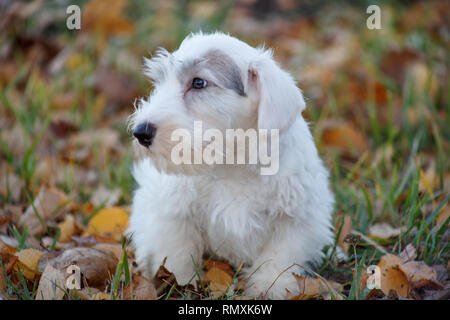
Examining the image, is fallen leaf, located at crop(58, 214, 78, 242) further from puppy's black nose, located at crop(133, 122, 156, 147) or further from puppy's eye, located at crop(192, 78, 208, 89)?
puppy's eye, located at crop(192, 78, 208, 89)

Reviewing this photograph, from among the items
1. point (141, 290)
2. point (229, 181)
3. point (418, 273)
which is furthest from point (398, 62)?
point (141, 290)

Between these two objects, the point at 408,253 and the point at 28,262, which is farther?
the point at 408,253

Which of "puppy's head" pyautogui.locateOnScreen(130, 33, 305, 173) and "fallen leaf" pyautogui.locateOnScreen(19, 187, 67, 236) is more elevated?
"puppy's head" pyautogui.locateOnScreen(130, 33, 305, 173)

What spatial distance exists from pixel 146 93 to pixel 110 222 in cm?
185

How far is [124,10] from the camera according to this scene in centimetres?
777

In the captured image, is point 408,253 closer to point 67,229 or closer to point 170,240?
point 170,240

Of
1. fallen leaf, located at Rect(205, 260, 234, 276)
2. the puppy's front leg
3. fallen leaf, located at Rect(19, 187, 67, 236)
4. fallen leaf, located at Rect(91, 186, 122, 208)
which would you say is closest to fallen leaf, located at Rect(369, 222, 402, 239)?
fallen leaf, located at Rect(205, 260, 234, 276)

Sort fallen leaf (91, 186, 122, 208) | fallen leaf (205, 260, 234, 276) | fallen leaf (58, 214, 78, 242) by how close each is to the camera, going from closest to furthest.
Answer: fallen leaf (205, 260, 234, 276) < fallen leaf (58, 214, 78, 242) < fallen leaf (91, 186, 122, 208)

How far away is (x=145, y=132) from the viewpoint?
255 centimetres

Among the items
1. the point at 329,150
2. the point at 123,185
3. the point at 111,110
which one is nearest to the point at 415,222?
the point at 329,150

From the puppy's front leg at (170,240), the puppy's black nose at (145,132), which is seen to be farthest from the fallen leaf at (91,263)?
the puppy's black nose at (145,132)

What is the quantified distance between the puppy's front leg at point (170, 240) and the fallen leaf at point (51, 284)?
1.94 feet

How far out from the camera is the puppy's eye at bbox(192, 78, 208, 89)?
8.79 ft

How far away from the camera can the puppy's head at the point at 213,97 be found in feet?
8.46
